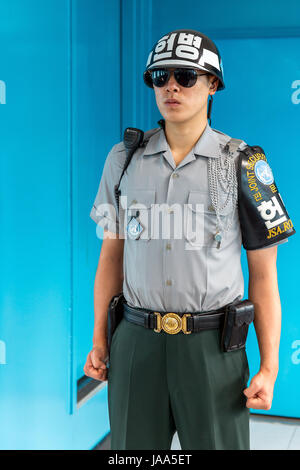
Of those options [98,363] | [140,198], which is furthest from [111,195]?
[98,363]

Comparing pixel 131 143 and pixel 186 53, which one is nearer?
pixel 186 53

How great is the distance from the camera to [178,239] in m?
1.53

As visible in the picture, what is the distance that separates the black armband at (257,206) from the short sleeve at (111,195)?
359 mm

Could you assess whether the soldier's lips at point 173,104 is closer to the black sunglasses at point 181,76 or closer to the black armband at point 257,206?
the black sunglasses at point 181,76

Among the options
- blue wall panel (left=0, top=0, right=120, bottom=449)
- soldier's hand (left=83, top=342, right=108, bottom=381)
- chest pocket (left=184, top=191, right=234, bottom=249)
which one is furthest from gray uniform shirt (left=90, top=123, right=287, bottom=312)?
blue wall panel (left=0, top=0, right=120, bottom=449)

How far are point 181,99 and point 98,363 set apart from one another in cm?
81

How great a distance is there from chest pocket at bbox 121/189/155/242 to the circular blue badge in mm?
290

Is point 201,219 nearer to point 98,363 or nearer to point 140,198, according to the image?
point 140,198

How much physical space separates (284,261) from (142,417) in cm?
170

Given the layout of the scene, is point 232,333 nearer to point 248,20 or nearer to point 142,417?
point 142,417

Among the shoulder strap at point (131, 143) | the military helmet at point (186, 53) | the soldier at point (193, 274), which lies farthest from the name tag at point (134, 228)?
the military helmet at point (186, 53)

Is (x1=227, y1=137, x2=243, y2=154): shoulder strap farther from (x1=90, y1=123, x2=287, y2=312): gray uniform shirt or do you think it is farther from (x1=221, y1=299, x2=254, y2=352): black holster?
(x1=221, y1=299, x2=254, y2=352): black holster

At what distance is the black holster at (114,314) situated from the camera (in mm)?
1653
